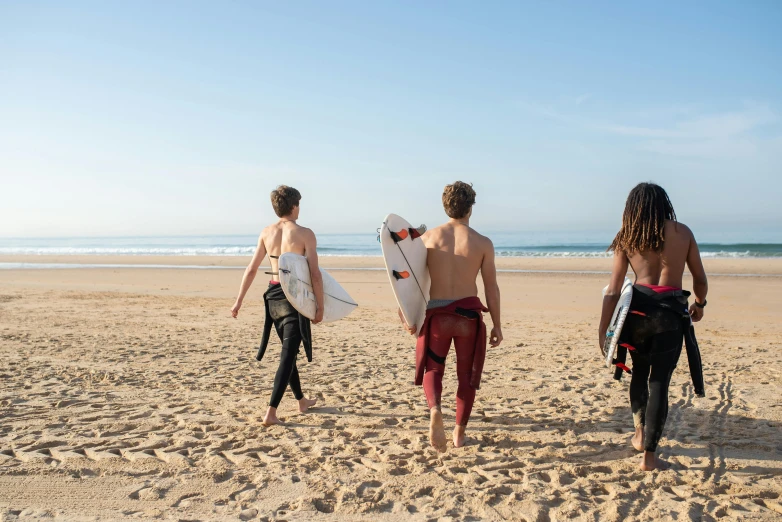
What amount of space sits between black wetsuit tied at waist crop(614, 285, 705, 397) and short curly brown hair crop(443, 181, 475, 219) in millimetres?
1156

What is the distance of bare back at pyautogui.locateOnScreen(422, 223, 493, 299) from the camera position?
149 inches

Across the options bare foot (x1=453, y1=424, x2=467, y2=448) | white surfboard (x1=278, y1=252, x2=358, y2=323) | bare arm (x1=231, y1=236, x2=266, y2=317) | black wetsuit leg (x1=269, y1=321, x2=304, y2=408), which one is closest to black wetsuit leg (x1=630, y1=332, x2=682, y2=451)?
bare foot (x1=453, y1=424, x2=467, y2=448)

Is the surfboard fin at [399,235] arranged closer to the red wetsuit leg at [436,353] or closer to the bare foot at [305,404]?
the red wetsuit leg at [436,353]

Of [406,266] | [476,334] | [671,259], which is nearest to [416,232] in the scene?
[406,266]

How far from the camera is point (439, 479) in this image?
3.35m

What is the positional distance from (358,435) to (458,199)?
5.93 feet

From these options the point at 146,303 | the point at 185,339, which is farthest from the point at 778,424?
the point at 146,303

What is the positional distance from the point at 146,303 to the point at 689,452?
35.8 feet

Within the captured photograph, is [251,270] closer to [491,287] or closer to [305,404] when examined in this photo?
[305,404]

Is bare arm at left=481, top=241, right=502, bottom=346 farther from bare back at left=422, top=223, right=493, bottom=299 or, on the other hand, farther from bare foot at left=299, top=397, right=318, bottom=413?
bare foot at left=299, top=397, right=318, bottom=413

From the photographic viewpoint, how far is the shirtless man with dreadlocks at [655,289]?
133 inches

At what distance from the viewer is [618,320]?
3424 mm

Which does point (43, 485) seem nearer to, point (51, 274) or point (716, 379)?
point (716, 379)

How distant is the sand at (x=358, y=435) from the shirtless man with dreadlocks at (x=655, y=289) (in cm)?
48
